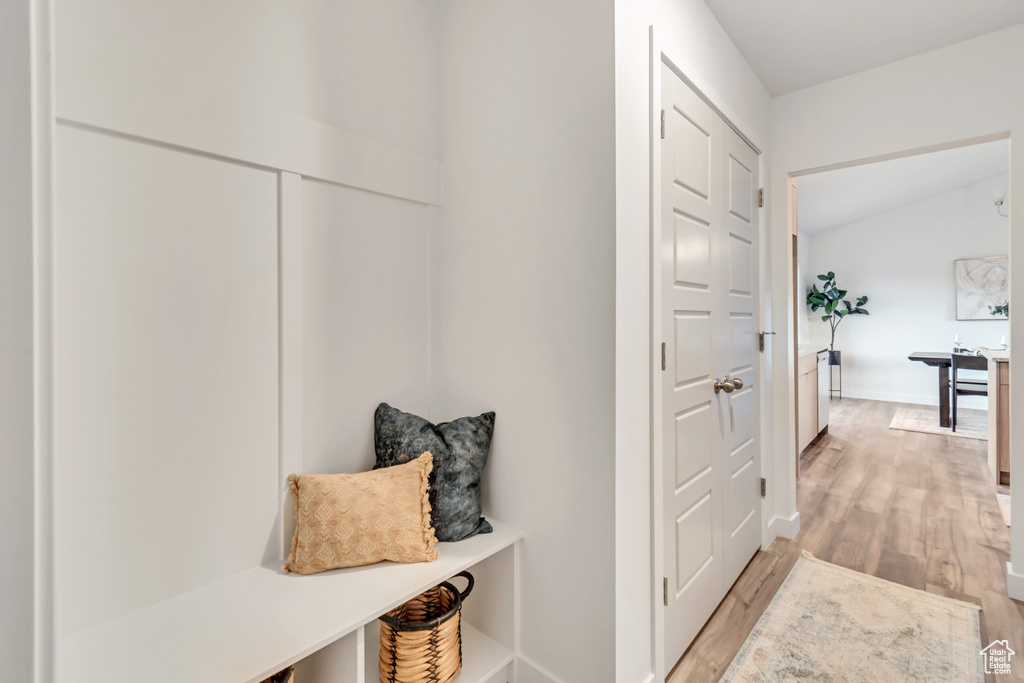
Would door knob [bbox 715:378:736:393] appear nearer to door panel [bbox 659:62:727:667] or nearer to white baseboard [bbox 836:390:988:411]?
door panel [bbox 659:62:727:667]

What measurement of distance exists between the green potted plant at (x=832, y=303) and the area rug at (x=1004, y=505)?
3.80 metres

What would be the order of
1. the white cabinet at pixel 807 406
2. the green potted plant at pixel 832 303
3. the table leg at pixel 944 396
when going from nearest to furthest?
the white cabinet at pixel 807 406 → the table leg at pixel 944 396 → the green potted plant at pixel 832 303

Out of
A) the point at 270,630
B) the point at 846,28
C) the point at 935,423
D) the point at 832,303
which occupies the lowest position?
the point at 935,423

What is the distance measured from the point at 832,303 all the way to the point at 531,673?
23.0ft

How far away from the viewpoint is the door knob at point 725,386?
6.15 feet

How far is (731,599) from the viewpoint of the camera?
77.5 inches

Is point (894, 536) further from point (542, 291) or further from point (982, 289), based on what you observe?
point (982, 289)

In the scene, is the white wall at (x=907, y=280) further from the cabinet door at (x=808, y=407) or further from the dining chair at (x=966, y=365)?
the cabinet door at (x=808, y=407)

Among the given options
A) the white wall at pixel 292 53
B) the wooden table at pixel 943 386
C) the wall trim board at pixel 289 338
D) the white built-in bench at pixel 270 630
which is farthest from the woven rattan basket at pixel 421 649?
the wooden table at pixel 943 386

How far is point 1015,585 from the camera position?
1957mm

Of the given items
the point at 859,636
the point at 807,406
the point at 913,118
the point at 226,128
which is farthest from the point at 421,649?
the point at 807,406

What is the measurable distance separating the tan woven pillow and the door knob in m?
1.24

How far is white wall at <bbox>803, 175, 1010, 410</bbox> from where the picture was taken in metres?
5.81

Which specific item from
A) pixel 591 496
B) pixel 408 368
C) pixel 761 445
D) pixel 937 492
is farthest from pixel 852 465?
pixel 408 368
